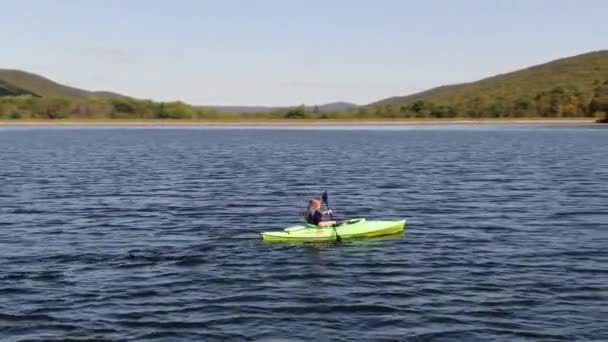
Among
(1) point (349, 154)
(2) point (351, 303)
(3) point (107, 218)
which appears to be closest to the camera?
(2) point (351, 303)

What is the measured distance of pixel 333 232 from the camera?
30844mm

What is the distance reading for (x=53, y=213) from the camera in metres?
40.2

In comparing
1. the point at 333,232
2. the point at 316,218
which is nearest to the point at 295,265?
the point at 333,232

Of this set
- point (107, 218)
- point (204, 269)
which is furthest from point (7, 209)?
point (204, 269)

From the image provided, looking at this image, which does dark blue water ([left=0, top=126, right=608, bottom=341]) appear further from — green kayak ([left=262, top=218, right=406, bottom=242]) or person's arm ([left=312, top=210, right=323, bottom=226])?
person's arm ([left=312, top=210, right=323, bottom=226])

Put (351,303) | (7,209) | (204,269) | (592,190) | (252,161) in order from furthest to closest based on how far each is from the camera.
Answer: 1. (252,161)
2. (592,190)
3. (7,209)
4. (204,269)
5. (351,303)

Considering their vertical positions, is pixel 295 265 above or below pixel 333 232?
below

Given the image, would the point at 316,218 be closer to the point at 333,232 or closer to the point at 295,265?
the point at 333,232

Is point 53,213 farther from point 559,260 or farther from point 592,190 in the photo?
point 592,190

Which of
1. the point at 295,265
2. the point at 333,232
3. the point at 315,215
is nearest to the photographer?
the point at 295,265

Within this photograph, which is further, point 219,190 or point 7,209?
point 219,190

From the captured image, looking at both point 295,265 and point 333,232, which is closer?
point 295,265

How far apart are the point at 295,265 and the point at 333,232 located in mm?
4405

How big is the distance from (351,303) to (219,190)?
3126 centimetres
